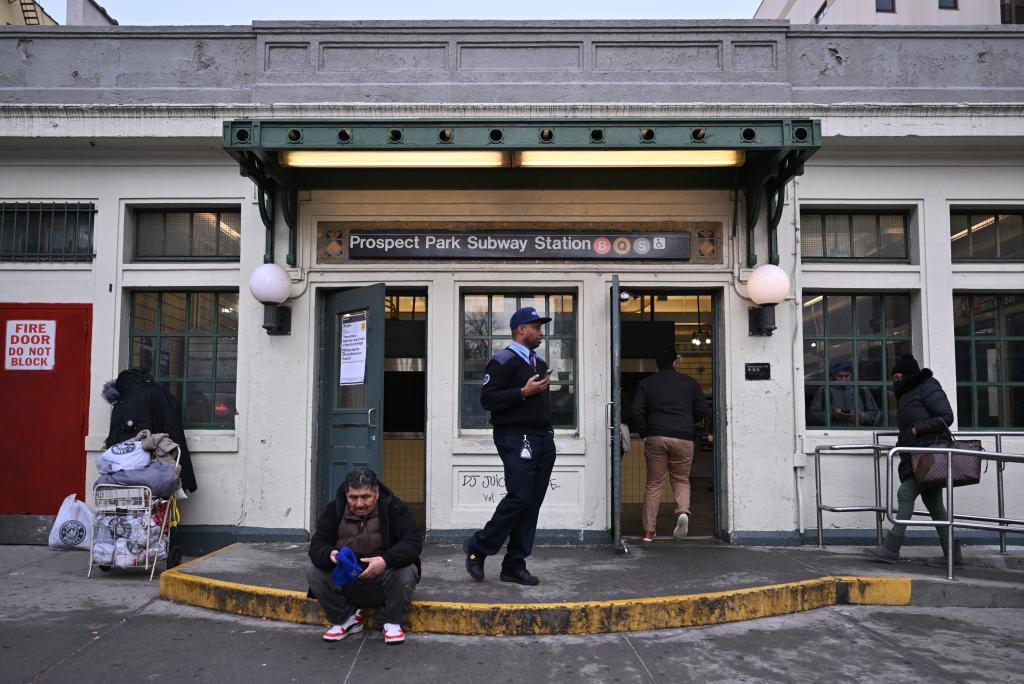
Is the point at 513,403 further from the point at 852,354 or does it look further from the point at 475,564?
the point at 852,354

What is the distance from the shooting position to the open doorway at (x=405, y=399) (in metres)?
11.2

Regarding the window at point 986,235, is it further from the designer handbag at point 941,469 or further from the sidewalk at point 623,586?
the sidewalk at point 623,586

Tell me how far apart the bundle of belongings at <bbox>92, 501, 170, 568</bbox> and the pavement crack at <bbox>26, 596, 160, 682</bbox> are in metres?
0.66

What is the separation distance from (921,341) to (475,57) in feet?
18.2

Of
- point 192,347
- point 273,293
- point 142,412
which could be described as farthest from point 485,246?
point 142,412

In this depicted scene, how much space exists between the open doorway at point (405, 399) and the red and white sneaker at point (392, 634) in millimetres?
5596

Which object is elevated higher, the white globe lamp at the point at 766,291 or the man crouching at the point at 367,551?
the white globe lamp at the point at 766,291

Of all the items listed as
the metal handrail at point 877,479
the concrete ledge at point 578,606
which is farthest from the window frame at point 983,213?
the concrete ledge at point 578,606

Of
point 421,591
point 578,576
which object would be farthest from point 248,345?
point 578,576

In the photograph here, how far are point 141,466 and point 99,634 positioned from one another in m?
1.98

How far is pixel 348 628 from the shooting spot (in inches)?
210

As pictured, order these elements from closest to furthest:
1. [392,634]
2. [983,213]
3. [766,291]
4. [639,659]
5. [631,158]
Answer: [639,659] < [392,634] < [631,158] < [766,291] < [983,213]

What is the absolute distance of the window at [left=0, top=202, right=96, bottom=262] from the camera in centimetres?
852

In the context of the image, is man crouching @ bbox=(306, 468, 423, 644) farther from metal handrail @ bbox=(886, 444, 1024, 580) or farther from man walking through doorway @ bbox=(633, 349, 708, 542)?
metal handrail @ bbox=(886, 444, 1024, 580)
